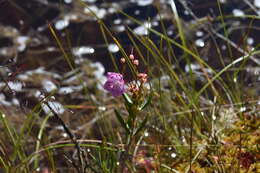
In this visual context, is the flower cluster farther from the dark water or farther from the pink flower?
the dark water

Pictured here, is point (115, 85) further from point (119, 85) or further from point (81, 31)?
point (81, 31)

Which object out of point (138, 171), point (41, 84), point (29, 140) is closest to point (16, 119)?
point (29, 140)

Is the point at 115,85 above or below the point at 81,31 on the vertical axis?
above

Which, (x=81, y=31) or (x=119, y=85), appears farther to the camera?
(x=81, y=31)

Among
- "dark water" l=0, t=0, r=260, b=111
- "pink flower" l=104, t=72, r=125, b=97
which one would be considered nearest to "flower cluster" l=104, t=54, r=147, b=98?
"pink flower" l=104, t=72, r=125, b=97

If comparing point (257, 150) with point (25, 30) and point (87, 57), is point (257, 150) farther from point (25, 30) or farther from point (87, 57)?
point (25, 30)

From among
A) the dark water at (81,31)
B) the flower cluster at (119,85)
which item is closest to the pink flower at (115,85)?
the flower cluster at (119,85)

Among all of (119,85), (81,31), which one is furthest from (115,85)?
(81,31)

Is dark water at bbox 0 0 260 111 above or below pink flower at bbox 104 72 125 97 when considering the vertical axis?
below

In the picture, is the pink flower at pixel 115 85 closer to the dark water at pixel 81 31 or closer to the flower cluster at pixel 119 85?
the flower cluster at pixel 119 85

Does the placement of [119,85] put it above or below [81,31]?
above

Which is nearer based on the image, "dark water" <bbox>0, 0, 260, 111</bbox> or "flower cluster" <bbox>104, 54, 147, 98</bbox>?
"flower cluster" <bbox>104, 54, 147, 98</bbox>

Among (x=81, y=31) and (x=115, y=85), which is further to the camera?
(x=81, y=31)
